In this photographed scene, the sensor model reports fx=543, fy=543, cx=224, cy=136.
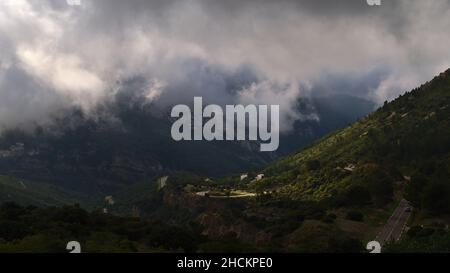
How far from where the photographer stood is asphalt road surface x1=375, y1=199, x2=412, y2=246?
3690 inches

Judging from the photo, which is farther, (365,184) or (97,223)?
(365,184)

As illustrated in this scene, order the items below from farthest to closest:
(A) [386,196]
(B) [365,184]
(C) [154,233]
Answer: (B) [365,184] → (A) [386,196] → (C) [154,233]

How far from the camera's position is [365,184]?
14312cm

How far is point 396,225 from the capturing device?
10475cm

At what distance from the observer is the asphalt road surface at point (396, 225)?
308ft
